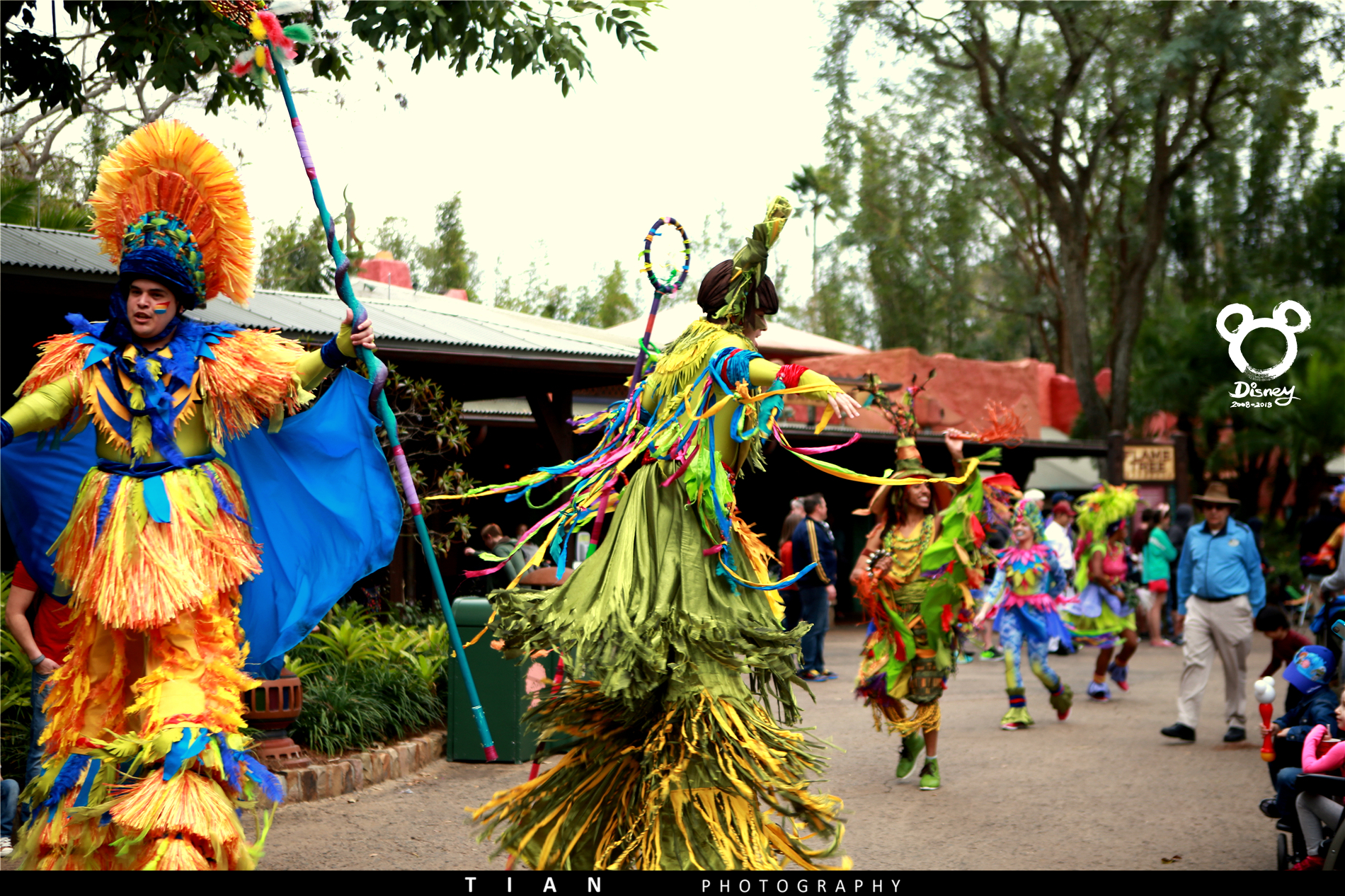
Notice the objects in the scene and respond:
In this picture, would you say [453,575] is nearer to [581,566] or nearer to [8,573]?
[8,573]

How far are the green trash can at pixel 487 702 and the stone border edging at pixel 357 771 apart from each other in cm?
23

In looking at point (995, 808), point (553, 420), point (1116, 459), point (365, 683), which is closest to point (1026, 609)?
point (995, 808)

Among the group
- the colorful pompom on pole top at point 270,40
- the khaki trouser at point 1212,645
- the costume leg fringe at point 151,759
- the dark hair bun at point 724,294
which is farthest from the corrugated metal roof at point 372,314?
the khaki trouser at point 1212,645

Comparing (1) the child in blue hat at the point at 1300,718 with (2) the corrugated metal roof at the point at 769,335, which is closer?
(1) the child in blue hat at the point at 1300,718

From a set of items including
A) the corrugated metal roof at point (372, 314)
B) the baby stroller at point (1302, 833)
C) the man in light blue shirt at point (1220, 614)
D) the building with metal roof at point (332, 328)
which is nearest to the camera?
the baby stroller at point (1302, 833)

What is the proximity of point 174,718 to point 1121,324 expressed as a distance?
85.2 feet

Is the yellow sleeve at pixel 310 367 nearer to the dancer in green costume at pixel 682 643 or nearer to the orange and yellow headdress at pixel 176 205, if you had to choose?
the orange and yellow headdress at pixel 176 205

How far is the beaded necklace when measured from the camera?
24.1ft

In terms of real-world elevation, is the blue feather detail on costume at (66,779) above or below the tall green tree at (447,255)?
below

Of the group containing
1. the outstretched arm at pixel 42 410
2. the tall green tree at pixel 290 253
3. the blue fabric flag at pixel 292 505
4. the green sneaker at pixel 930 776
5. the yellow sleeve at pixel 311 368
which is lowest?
the green sneaker at pixel 930 776

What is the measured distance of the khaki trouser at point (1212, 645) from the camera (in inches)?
349

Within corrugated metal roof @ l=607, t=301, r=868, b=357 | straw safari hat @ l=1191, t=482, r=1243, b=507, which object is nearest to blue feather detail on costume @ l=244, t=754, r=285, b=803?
straw safari hat @ l=1191, t=482, r=1243, b=507

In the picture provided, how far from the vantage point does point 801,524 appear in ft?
41.4

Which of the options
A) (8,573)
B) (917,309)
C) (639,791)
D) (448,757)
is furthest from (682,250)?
(917,309)
